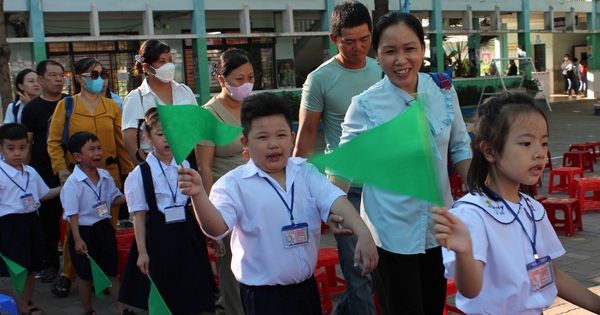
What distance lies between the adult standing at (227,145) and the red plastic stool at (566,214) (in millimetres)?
4011

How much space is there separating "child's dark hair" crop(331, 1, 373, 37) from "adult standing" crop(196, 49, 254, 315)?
68 centimetres

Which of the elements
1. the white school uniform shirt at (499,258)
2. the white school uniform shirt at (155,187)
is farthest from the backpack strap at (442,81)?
the white school uniform shirt at (155,187)

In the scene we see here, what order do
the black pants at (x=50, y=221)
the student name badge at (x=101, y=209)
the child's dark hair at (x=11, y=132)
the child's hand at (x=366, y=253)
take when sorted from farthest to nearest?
the black pants at (x=50, y=221), the child's dark hair at (x=11, y=132), the student name badge at (x=101, y=209), the child's hand at (x=366, y=253)

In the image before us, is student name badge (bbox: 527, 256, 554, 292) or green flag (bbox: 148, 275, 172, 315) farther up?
student name badge (bbox: 527, 256, 554, 292)

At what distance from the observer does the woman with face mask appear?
16.1 ft

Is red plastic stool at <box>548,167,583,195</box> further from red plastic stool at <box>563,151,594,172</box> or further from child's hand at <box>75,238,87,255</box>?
child's hand at <box>75,238,87,255</box>

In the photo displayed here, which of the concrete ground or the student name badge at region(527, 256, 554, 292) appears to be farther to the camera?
the concrete ground

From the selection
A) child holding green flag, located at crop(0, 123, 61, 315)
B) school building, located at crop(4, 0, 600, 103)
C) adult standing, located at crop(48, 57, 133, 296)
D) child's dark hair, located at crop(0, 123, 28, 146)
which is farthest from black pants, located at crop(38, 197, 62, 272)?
school building, located at crop(4, 0, 600, 103)

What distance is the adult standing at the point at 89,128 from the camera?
559 cm

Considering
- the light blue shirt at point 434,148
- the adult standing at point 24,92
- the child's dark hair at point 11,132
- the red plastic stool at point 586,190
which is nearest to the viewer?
the light blue shirt at point 434,148

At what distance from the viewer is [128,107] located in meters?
4.95

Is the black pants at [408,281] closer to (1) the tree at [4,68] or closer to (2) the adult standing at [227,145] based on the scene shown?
(2) the adult standing at [227,145]

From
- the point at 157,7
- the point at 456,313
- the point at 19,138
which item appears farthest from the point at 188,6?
the point at 456,313

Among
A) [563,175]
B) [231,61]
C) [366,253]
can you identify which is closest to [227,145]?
[231,61]
